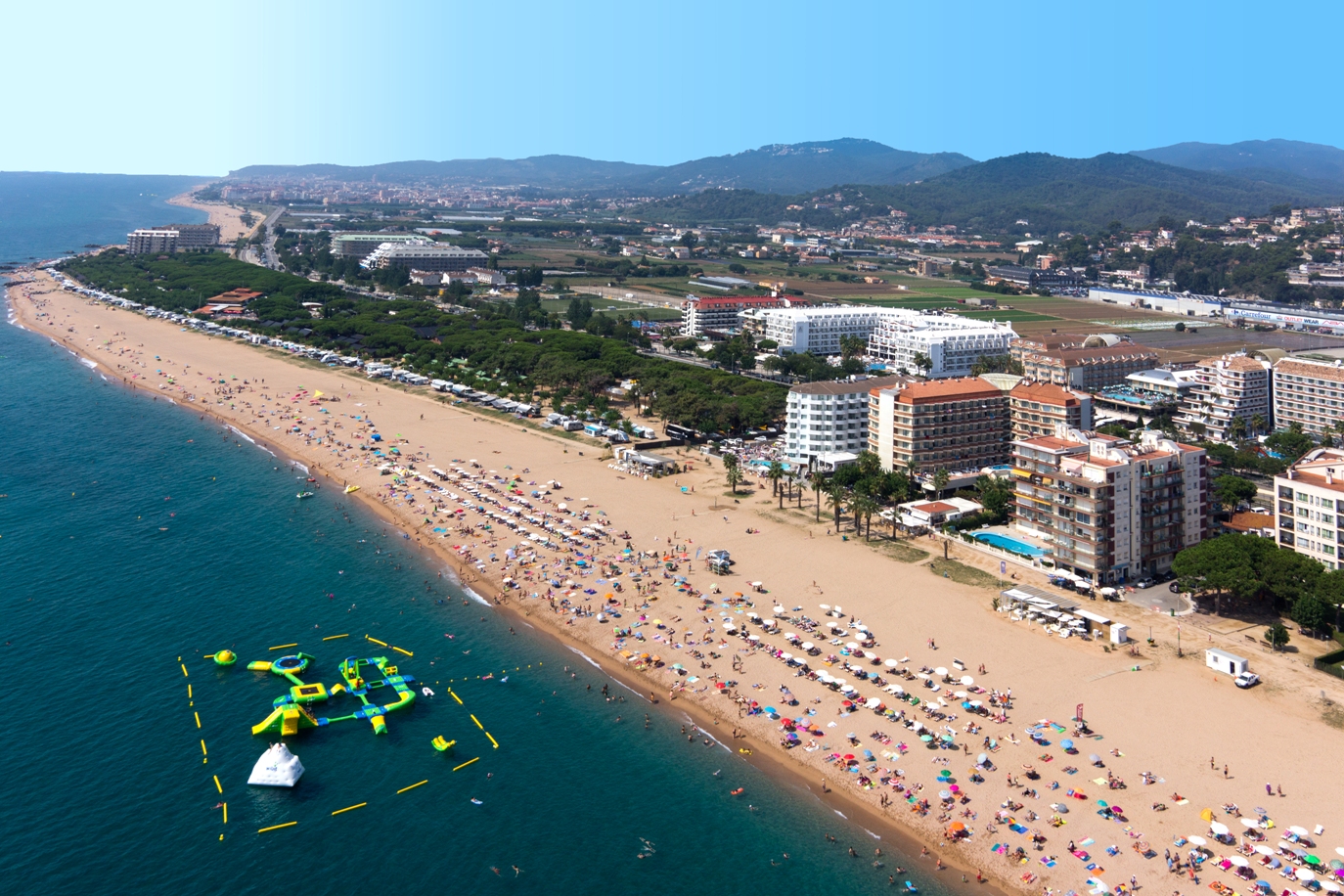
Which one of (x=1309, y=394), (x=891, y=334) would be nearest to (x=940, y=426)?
(x=1309, y=394)

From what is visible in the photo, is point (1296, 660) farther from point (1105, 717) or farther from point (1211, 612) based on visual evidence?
point (1105, 717)

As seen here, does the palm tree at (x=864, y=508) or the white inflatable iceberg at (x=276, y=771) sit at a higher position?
the palm tree at (x=864, y=508)

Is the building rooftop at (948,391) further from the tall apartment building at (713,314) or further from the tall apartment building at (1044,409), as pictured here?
the tall apartment building at (713,314)

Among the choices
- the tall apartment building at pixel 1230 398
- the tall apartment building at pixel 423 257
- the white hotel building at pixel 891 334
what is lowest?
the tall apartment building at pixel 1230 398

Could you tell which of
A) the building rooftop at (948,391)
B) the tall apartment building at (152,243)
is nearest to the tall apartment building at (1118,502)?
the building rooftop at (948,391)

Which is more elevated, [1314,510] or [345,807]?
[1314,510]

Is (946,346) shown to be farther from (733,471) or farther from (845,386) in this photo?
(733,471)
